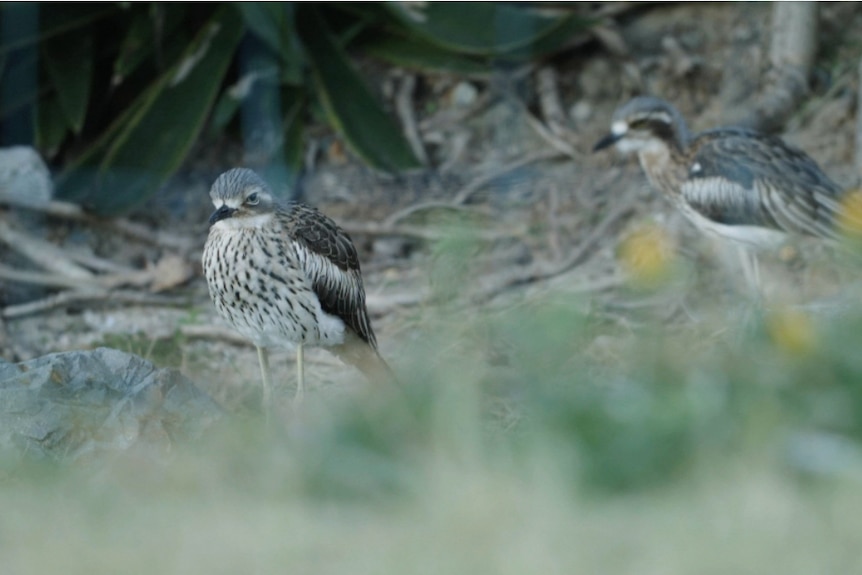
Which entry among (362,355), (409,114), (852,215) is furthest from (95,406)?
(409,114)

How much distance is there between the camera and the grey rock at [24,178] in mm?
8945

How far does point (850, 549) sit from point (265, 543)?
1.18 meters

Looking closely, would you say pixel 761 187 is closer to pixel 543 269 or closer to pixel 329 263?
pixel 543 269

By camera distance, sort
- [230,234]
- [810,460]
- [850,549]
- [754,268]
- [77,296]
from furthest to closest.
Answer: [77,296]
[754,268]
[230,234]
[810,460]
[850,549]

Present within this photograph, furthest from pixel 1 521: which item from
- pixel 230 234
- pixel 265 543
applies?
pixel 230 234

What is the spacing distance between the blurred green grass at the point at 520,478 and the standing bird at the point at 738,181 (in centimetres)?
259

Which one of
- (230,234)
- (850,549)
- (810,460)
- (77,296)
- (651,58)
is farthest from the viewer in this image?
(651,58)

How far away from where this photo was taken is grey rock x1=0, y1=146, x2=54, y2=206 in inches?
352

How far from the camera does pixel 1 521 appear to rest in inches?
145

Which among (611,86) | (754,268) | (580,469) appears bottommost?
(580,469)

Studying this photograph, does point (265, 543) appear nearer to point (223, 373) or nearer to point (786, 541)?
point (786, 541)

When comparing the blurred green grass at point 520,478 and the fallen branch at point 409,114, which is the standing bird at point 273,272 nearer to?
the blurred green grass at point 520,478

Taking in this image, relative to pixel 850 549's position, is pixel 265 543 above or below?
below

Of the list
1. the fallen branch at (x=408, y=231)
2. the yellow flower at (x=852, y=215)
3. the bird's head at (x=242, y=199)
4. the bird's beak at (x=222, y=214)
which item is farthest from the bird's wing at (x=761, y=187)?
the bird's beak at (x=222, y=214)
